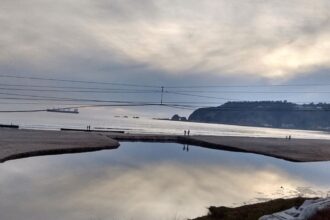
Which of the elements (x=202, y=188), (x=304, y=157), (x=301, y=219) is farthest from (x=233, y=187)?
(x=304, y=157)

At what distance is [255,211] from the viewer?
55.7ft

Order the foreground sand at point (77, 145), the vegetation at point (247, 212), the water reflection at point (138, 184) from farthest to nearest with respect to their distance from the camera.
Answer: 1. the foreground sand at point (77, 145)
2. the water reflection at point (138, 184)
3. the vegetation at point (247, 212)

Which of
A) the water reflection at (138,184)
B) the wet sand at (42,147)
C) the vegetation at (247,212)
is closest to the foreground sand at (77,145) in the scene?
the wet sand at (42,147)

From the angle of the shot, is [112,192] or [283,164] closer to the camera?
[112,192]

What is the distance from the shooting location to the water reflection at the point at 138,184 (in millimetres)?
18875

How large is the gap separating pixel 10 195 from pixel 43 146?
1818 cm

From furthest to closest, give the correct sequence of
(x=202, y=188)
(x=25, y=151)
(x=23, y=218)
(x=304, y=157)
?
(x=304, y=157)
(x=25, y=151)
(x=202, y=188)
(x=23, y=218)

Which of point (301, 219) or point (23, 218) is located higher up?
point (301, 219)

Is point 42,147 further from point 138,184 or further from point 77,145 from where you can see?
point 138,184

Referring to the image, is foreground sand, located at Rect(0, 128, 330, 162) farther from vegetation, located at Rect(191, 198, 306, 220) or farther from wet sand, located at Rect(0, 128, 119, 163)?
vegetation, located at Rect(191, 198, 306, 220)

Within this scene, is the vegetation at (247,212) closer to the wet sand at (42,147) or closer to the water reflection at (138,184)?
the water reflection at (138,184)

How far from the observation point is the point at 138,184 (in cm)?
2645

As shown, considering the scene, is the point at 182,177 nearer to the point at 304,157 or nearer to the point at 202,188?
the point at 202,188

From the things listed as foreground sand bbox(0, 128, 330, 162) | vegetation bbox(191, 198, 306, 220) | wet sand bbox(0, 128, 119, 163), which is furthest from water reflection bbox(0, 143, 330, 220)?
vegetation bbox(191, 198, 306, 220)
